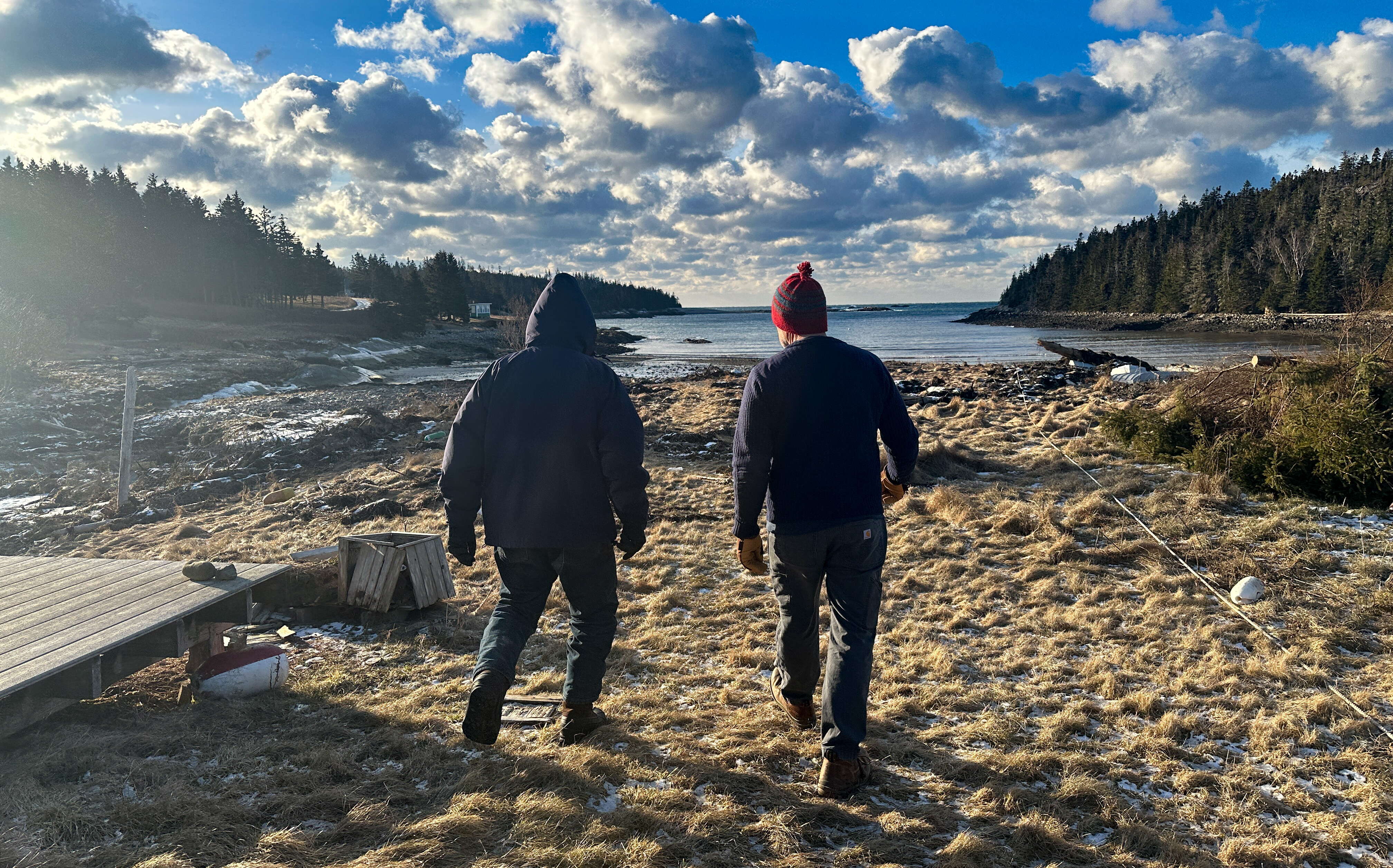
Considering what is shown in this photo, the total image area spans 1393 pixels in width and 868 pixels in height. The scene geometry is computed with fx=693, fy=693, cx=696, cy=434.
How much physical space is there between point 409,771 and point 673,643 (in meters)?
2.27

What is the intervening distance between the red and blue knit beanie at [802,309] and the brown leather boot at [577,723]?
87.0 inches

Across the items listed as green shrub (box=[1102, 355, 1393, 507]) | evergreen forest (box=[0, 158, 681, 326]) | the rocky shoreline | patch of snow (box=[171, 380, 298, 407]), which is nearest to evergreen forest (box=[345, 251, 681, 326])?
evergreen forest (box=[0, 158, 681, 326])

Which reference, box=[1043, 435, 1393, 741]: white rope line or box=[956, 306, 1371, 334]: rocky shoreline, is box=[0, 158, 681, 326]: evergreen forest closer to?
box=[1043, 435, 1393, 741]: white rope line

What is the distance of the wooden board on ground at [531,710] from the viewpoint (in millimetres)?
3857

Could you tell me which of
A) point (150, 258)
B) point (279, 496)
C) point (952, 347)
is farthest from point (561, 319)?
point (150, 258)

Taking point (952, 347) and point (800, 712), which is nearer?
point (800, 712)

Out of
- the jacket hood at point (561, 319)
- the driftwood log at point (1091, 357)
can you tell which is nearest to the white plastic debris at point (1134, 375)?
the driftwood log at point (1091, 357)

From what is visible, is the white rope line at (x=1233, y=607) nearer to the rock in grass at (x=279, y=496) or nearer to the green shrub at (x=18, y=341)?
the rock in grass at (x=279, y=496)

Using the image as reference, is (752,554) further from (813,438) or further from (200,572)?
(200,572)

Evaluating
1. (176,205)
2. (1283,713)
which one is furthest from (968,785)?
(176,205)

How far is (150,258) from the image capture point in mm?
58094

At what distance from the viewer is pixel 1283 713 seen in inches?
Result: 143

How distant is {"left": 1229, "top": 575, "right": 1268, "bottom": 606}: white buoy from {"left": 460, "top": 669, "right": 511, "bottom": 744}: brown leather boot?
17.6 ft

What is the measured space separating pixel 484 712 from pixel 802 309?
2399 millimetres
